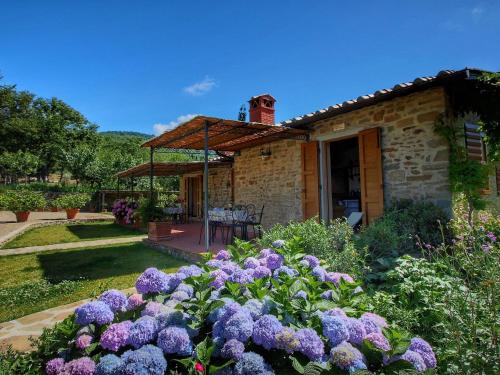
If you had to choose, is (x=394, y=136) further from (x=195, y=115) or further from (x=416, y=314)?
(x=416, y=314)

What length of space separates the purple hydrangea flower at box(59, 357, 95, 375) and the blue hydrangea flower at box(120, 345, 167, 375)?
0.14 meters

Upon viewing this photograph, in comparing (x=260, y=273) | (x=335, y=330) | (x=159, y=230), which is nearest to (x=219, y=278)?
(x=260, y=273)

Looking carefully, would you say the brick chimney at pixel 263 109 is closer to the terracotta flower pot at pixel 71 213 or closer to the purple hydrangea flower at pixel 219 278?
the purple hydrangea flower at pixel 219 278

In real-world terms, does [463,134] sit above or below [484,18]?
below

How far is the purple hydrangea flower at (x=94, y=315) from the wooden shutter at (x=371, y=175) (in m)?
5.13

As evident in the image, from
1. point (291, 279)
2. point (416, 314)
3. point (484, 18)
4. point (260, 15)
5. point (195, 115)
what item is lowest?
point (416, 314)

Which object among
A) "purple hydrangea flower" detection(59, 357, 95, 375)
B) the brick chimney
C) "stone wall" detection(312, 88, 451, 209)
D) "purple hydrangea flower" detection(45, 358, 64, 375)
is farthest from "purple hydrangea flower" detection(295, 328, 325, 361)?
the brick chimney

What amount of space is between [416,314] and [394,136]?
4162 mm

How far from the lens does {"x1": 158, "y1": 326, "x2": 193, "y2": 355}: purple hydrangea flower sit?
48.5 inches

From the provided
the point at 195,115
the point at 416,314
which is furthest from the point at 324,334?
the point at 195,115

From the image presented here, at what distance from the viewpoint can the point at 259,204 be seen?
28.9ft

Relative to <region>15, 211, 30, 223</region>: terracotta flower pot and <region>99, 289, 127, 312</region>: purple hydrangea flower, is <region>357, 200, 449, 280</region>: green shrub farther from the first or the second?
<region>15, 211, 30, 223</region>: terracotta flower pot

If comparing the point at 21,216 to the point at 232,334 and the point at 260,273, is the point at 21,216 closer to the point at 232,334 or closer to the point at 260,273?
the point at 260,273

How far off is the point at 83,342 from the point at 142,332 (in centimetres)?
29
